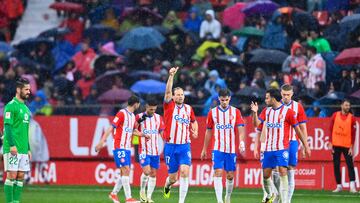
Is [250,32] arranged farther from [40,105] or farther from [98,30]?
[40,105]

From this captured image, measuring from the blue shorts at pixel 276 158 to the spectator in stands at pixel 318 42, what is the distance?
10.9 meters

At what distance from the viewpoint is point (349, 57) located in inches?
1224

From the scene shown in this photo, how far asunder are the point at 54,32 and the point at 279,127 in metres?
18.0

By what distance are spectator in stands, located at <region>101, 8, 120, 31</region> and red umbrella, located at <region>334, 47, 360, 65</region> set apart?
33.5 feet

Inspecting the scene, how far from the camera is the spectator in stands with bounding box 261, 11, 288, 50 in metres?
34.3

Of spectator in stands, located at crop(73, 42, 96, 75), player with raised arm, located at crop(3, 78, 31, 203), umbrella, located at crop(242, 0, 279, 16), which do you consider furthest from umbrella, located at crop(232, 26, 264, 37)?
player with raised arm, located at crop(3, 78, 31, 203)

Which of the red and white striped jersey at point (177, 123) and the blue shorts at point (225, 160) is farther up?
the red and white striped jersey at point (177, 123)

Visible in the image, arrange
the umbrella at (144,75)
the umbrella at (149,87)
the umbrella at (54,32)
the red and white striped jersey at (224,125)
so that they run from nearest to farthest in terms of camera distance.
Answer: the red and white striped jersey at (224,125)
the umbrella at (149,87)
the umbrella at (144,75)
the umbrella at (54,32)

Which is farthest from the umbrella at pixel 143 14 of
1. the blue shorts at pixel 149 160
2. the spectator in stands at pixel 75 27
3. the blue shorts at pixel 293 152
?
the blue shorts at pixel 293 152

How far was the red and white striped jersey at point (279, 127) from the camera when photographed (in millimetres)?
22406

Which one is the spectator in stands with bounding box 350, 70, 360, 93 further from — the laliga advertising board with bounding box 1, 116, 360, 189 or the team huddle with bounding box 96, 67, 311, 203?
the team huddle with bounding box 96, 67, 311, 203

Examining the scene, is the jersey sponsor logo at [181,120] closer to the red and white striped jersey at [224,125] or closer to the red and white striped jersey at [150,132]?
the red and white striped jersey at [224,125]

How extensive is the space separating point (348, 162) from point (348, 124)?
0.97 meters

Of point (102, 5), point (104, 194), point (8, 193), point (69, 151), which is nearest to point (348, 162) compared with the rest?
point (104, 194)
